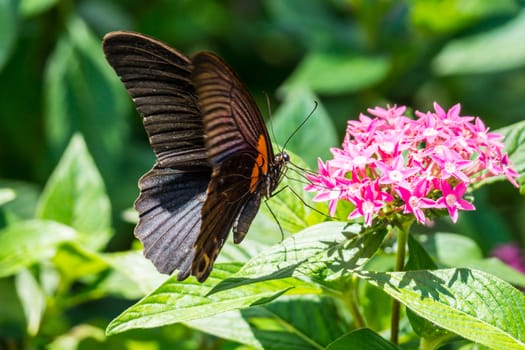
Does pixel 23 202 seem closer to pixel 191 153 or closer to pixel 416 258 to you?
pixel 191 153

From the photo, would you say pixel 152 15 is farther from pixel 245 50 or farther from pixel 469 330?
pixel 469 330

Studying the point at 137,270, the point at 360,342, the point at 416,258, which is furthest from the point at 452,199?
the point at 137,270

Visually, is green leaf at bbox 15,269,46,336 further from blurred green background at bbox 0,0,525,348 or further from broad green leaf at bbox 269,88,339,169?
broad green leaf at bbox 269,88,339,169

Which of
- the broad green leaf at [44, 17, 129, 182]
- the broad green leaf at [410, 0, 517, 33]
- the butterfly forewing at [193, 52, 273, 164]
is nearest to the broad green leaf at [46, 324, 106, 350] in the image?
the butterfly forewing at [193, 52, 273, 164]

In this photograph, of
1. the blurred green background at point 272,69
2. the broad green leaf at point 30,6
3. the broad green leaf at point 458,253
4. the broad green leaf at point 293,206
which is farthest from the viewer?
the blurred green background at point 272,69

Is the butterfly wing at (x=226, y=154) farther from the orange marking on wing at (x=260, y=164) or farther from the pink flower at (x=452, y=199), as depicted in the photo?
the pink flower at (x=452, y=199)

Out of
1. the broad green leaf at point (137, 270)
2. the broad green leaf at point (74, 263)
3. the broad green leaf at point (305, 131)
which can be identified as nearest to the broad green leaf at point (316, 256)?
the broad green leaf at point (137, 270)
